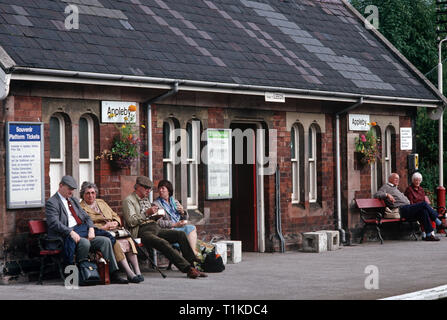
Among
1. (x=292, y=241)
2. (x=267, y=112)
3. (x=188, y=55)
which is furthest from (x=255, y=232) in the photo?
(x=188, y=55)

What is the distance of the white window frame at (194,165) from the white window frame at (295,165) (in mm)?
3144

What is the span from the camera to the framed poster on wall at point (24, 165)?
13281 mm

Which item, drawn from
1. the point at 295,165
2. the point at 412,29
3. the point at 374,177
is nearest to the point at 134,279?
the point at 295,165

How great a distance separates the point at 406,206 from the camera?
20.8 m

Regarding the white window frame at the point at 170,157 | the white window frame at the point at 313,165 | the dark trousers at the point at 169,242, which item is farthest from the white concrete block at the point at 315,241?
the dark trousers at the point at 169,242

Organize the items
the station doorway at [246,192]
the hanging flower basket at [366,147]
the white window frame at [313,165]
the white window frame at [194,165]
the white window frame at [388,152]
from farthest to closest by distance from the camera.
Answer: the white window frame at [388,152] → the hanging flower basket at [366,147] → the white window frame at [313,165] → the station doorway at [246,192] → the white window frame at [194,165]

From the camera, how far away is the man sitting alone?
20609 mm

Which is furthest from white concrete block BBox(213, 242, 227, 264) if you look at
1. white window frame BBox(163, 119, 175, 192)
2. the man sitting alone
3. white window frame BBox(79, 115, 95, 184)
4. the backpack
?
the man sitting alone

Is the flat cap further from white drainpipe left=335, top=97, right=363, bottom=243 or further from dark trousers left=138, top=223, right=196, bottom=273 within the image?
white drainpipe left=335, top=97, right=363, bottom=243

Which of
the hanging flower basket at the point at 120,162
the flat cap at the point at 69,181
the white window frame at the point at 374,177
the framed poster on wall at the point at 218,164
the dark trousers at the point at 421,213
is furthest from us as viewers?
the white window frame at the point at 374,177

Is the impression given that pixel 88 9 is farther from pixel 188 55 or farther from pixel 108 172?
pixel 108 172

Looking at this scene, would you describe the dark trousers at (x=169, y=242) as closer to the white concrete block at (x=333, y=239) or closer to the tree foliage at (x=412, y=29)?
the white concrete block at (x=333, y=239)

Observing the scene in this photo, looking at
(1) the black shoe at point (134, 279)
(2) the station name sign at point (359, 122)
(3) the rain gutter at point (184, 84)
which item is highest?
(3) the rain gutter at point (184, 84)
